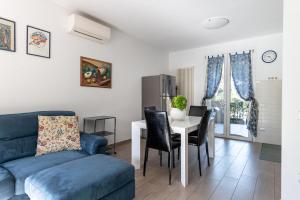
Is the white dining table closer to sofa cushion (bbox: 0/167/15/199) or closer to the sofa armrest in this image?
the sofa armrest

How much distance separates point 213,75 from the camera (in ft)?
16.2

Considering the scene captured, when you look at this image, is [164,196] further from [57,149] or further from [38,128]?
[38,128]

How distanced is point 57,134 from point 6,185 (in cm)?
84

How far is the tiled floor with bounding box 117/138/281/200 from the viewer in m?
2.05

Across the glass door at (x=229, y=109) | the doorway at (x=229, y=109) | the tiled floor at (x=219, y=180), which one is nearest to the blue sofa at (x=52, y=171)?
the tiled floor at (x=219, y=180)

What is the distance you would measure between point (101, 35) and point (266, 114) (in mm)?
4002

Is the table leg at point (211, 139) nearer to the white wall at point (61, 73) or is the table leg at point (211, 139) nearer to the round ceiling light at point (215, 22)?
the round ceiling light at point (215, 22)

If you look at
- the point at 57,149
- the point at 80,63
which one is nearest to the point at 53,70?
the point at 80,63

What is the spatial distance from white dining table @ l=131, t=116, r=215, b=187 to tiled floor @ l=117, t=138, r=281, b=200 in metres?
0.16

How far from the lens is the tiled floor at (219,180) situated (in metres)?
2.05

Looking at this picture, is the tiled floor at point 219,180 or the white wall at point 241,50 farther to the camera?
the white wall at point 241,50

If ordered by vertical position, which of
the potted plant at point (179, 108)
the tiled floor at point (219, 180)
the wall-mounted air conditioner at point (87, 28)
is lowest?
the tiled floor at point (219, 180)

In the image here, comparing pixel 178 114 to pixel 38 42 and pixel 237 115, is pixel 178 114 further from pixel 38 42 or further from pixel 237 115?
pixel 237 115

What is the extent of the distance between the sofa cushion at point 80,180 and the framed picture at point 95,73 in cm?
193
